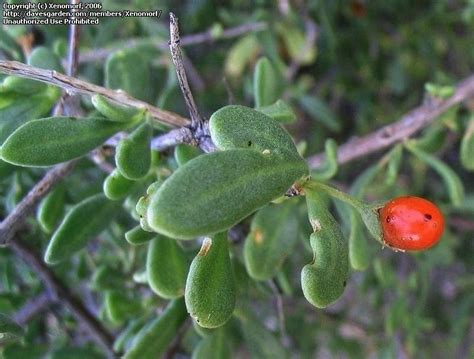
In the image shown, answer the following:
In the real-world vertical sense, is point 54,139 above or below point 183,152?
above

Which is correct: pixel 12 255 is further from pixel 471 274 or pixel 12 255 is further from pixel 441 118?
pixel 471 274

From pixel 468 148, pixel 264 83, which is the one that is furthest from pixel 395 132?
pixel 264 83

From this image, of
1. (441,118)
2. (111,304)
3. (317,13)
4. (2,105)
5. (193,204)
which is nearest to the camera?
(193,204)

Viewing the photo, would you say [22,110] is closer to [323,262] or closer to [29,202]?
[29,202]

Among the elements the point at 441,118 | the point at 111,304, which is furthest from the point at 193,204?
the point at 441,118

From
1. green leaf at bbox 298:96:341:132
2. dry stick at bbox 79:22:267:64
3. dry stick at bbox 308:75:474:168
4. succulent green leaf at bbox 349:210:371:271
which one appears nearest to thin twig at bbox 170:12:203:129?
succulent green leaf at bbox 349:210:371:271

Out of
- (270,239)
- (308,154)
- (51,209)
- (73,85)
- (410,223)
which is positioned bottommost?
(308,154)

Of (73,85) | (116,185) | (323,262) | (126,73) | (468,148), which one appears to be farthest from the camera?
(468,148)
